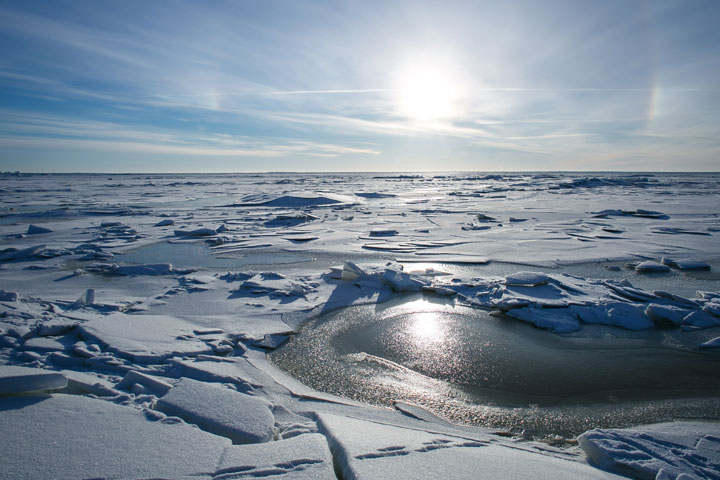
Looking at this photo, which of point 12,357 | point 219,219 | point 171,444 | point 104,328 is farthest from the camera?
point 219,219

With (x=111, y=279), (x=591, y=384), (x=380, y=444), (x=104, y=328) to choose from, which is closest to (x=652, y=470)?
(x=591, y=384)

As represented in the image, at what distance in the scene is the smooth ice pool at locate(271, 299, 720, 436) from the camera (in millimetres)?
2328

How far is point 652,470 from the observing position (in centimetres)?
166

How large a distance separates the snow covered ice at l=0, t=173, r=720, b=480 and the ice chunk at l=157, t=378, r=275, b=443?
12 millimetres

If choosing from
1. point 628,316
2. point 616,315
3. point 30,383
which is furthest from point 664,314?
point 30,383

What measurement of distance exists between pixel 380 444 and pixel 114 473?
3.54ft

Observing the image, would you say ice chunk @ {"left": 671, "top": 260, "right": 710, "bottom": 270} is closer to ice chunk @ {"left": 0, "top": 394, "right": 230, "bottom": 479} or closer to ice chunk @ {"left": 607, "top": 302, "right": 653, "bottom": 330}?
ice chunk @ {"left": 607, "top": 302, "right": 653, "bottom": 330}

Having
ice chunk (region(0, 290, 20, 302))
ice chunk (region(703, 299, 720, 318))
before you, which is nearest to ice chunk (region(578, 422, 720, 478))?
ice chunk (region(703, 299, 720, 318))

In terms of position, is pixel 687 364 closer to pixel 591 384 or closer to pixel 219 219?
pixel 591 384

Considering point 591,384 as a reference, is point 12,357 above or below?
above

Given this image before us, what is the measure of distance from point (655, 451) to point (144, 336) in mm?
3485

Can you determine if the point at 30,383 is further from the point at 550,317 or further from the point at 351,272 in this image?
the point at 550,317

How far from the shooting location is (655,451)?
71.0 inches

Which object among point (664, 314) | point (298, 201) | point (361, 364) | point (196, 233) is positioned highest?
point (298, 201)
